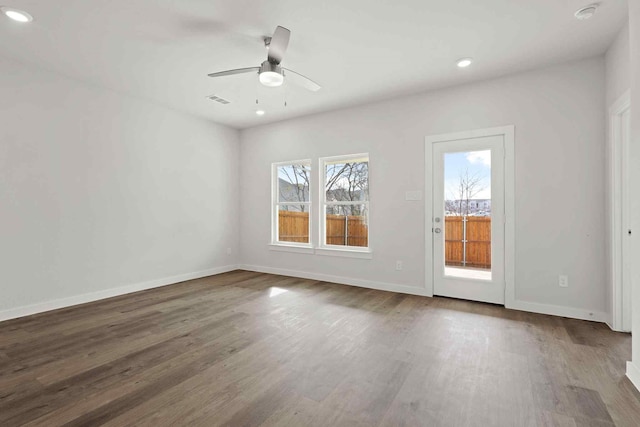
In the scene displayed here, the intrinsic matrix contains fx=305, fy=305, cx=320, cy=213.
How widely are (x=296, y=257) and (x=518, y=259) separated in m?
3.31

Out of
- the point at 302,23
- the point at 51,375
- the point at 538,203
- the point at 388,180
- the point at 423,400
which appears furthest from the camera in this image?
the point at 388,180

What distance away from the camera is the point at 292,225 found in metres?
5.74

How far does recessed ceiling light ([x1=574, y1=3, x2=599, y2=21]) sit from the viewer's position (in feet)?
8.07

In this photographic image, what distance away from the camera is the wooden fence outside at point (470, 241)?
3834 millimetres

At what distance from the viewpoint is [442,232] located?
4.08 m

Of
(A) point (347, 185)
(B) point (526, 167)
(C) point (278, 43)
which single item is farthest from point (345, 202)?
(C) point (278, 43)

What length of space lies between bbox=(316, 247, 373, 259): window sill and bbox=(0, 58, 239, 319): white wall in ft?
6.97

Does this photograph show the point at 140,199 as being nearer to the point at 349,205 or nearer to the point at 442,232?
the point at 349,205

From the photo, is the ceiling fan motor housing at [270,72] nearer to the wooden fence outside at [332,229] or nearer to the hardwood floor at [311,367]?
the hardwood floor at [311,367]

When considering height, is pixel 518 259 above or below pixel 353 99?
below

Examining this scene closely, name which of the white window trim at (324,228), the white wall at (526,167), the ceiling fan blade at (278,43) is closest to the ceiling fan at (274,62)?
the ceiling fan blade at (278,43)

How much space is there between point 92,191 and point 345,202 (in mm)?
3551

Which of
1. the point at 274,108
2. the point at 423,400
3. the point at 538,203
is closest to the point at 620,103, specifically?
the point at 538,203

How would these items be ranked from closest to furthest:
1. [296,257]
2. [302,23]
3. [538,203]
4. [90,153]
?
[302,23], [538,203], [90,153], [296,257]
